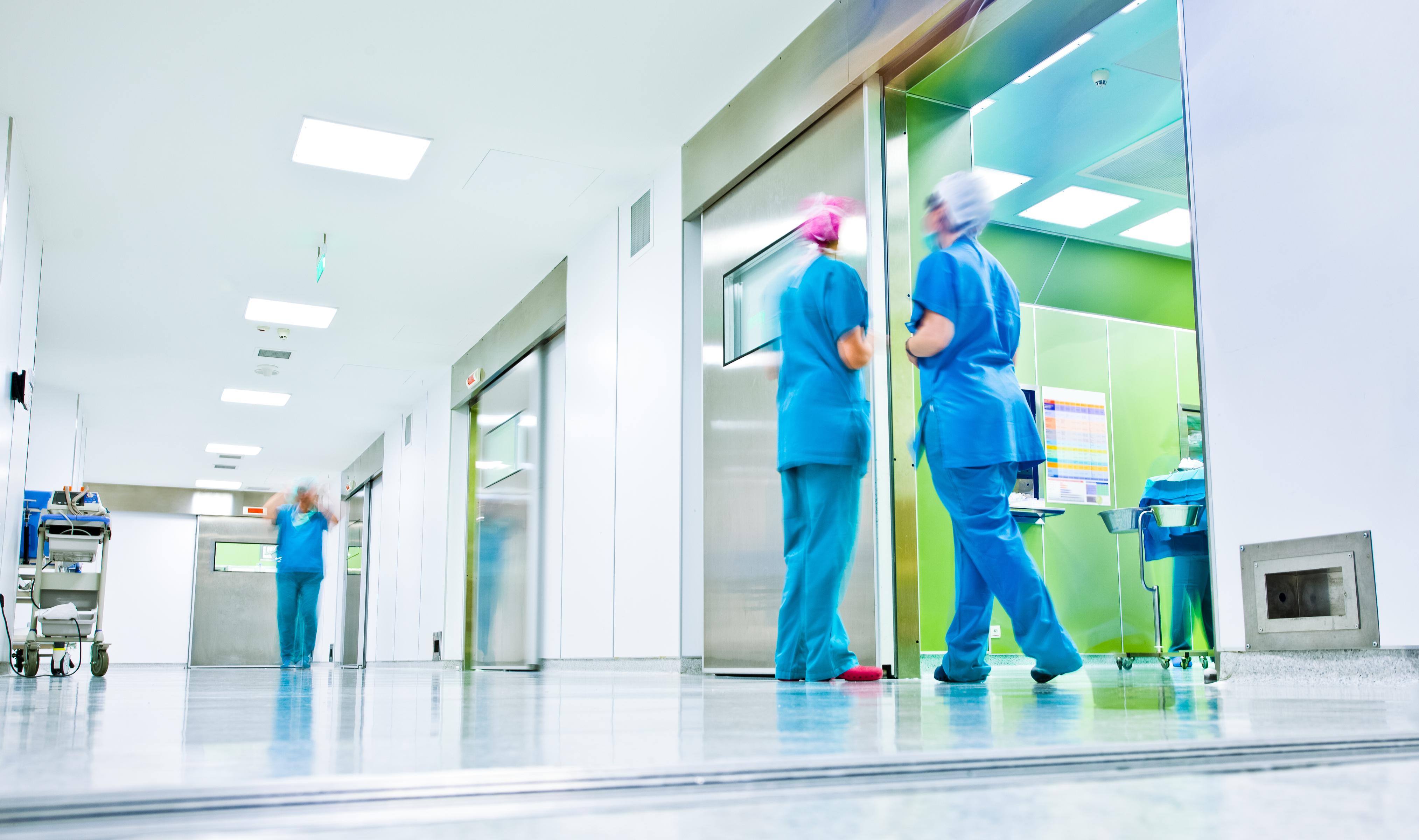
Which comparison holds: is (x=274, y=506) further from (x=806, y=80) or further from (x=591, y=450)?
(x=806, y=80)

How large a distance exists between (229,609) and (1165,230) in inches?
628

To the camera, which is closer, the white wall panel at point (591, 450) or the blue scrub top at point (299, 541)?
the white wall panel at point (591, 450)

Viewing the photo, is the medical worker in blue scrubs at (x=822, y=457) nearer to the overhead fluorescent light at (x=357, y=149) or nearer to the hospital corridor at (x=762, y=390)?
the hospital corridor at (x=762, y=390)

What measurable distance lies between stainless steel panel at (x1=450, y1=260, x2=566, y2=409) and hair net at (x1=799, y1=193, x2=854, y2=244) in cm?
445

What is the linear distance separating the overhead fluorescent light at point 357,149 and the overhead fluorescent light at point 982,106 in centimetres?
305

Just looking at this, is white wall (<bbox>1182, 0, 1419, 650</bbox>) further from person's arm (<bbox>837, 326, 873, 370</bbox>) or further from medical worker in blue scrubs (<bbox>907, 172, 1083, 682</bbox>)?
person's arm (<bbox>837, 326, 873, 370</bbox>)

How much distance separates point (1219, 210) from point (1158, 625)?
11.2 ft

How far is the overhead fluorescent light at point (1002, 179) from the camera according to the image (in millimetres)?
5789

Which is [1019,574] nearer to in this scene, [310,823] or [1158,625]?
[310,823]

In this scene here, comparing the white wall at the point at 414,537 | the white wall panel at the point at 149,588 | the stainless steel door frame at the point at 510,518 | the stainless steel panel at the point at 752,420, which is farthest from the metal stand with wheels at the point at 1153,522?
the white wall panel at the point at 149,588

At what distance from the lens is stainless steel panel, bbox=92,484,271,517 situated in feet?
57.5

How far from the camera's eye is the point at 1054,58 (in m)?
4.80

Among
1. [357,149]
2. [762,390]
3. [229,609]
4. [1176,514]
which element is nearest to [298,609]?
[357,149]

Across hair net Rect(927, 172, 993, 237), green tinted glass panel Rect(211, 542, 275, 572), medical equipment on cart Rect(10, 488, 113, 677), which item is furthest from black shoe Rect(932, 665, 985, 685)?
green tinted glass panel Rect(211, 542, 275, 572)
